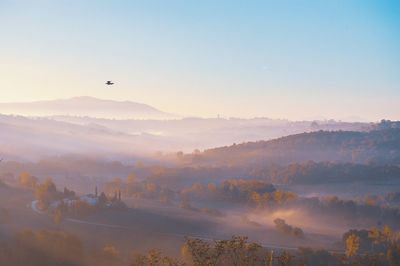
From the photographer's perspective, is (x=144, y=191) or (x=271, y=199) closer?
(x=271, y=199)

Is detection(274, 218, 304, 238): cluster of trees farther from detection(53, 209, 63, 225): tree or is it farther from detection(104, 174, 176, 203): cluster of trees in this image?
detection(53, 209, 63, 225): tree

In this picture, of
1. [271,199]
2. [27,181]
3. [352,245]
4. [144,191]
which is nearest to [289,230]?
[352,245]

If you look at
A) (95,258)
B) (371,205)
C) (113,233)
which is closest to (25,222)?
(113,233)

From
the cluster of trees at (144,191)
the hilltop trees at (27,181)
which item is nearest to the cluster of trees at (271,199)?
the cluster of trees at (144,191)

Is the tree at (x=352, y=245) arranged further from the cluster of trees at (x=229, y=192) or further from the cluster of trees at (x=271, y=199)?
the cluster of trees at (x=229, y=192)

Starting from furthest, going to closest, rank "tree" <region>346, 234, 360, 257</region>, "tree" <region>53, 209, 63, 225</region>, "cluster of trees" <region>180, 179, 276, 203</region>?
"cluster of trees" <region>180, 179, 276, 203</region> < "tree" <region>53, 209, 63, 225</region> < "tree" <region>346, 234, 360, 257</region>

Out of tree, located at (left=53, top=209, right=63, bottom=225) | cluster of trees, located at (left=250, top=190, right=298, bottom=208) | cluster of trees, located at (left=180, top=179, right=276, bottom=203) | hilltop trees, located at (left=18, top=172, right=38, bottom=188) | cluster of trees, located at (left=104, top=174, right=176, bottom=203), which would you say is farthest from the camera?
cluster of trees, located at (left=180, top=179, right=276, bottom=203)

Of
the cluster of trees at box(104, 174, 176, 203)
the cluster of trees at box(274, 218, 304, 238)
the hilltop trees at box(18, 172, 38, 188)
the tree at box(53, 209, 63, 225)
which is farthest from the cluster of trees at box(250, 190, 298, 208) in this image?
the hilltop trees at box(18, 172, 38, 188)

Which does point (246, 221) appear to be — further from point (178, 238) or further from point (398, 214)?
point (398, 214)

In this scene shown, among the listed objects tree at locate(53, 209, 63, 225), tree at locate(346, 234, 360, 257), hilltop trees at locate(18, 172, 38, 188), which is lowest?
tree at locate(346, 234, 360, 257)

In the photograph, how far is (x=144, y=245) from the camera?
9500 cm

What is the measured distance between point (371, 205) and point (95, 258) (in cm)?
9822

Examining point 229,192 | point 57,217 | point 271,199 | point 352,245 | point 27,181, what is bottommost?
point 352,245

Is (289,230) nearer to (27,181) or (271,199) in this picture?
(271,199)
